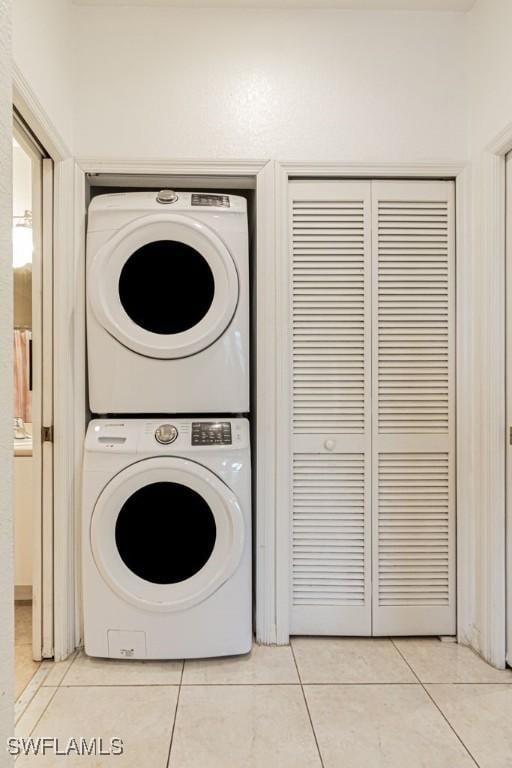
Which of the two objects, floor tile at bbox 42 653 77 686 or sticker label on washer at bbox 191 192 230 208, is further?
sticker label on washer at bbox 191 192 230 208

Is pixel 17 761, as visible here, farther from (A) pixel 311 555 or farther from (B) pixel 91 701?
(A) pixel 311 555

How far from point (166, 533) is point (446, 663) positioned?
1.21 metres

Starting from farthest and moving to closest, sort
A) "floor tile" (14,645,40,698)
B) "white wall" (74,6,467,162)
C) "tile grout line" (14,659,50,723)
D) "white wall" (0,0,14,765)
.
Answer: "white wall" (74,6,467,162)
"floor tile" (14,645,40,698)
"tile grout line" (14,659,50,723)
"white wall" (0,0,14,765)

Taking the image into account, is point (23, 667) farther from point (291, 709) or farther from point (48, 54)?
point (48, 54)

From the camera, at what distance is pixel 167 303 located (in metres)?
2.10

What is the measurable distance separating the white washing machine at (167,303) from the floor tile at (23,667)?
102 cm

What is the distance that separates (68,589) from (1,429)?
165 cm

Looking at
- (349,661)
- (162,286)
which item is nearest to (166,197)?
(162,286)

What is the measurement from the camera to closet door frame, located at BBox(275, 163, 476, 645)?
2182 mm

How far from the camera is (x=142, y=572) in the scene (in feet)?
6.63

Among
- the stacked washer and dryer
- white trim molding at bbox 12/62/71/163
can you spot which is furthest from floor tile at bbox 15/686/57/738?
white trim molding at bbox 12/62/71/163

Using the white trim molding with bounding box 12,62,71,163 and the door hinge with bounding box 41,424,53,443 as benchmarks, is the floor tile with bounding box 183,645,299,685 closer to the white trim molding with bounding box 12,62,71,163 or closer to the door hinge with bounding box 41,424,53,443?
the door hinge with bounding box 41,424,53,443

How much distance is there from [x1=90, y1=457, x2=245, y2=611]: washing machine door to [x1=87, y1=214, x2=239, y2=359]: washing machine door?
1.58ft

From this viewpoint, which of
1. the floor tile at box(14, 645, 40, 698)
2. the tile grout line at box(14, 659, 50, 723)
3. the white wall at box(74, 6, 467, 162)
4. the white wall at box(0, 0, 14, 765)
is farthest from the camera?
the white wall at box(74, 6, 467, 162)
